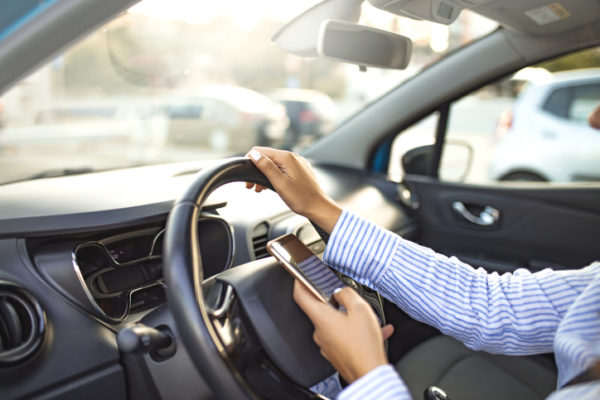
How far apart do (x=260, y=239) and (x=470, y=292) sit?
2.36 feet

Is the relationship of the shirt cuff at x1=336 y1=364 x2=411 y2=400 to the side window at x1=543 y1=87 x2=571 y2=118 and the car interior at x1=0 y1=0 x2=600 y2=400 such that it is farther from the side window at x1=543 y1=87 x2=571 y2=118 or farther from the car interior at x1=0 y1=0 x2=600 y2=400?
the side window at x1=543 y1=87 x2=571 y2=118

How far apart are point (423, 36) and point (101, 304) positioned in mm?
1409

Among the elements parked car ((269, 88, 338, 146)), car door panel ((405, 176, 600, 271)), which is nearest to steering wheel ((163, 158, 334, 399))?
car door panel ((405, 176, 600, 271))

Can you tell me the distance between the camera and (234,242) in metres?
1.62

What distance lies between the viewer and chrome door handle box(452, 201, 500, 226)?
104 inches

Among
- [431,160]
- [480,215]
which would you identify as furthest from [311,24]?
[480,215]

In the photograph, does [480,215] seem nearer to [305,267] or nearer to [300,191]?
[300,191]

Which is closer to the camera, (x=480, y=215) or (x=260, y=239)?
(x=260, y=239)

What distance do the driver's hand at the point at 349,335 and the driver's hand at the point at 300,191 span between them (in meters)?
0.30

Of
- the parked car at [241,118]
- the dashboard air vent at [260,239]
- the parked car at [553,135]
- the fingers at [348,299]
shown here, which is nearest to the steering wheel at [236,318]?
the fingers at [348,299]

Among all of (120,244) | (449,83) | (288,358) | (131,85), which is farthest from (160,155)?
(288,358)

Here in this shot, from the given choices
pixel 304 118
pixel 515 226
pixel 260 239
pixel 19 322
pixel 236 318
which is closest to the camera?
pixel 236 318

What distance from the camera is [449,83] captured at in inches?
95.3

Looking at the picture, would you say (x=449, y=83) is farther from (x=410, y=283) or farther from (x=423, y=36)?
(x=410, y=283)
